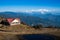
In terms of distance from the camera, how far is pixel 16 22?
83.4m

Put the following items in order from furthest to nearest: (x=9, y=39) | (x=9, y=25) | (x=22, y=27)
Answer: (x=9, y=25) < (x=22, y=27) < (x=9, y=39)

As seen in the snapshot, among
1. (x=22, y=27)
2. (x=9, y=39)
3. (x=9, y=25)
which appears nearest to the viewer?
(x=9, y=39)

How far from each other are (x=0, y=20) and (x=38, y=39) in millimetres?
39165

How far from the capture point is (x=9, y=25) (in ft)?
262

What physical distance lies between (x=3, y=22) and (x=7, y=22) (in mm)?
2067

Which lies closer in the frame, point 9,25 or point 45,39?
point 45,39

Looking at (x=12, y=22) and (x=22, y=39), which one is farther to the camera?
(x=12, y=22)

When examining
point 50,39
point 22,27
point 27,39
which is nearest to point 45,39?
point 50,39

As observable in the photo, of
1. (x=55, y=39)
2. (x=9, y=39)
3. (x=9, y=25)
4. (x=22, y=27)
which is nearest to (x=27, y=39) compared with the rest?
(x=9, y=39)

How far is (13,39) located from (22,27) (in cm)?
2573

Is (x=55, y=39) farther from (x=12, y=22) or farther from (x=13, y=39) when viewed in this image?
(x=12, y=22)

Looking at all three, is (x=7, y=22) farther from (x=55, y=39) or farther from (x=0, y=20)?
(x=55, y=39)

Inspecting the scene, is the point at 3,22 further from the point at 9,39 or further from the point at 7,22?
→ the point at 9,39

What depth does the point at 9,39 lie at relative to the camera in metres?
48.4
